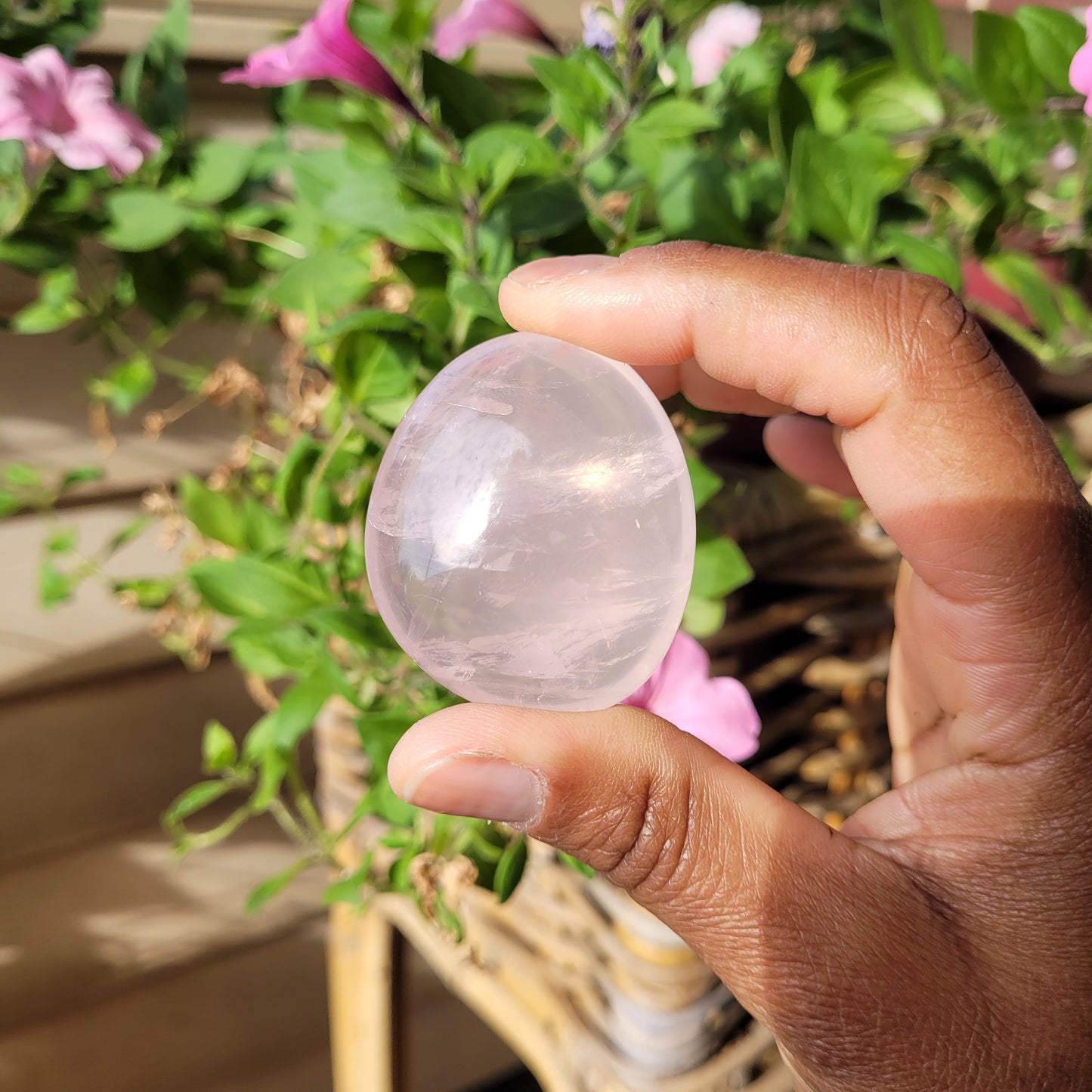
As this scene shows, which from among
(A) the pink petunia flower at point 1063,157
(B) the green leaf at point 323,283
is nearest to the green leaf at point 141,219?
(B) the green leaf at point 323,283

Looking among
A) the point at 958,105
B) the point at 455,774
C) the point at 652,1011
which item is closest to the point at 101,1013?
the point at 652,1011

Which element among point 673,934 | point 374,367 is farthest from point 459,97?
point 673,934

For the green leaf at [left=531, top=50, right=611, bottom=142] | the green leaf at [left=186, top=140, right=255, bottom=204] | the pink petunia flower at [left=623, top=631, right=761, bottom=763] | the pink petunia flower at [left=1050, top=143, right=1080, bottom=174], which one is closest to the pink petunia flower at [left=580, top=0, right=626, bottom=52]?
the green leaf at [left=531, top=50, right=611, bottom=142]

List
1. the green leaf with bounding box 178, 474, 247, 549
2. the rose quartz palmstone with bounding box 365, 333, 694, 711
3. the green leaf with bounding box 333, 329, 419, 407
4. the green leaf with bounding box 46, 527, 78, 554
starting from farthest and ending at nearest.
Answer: the green leaf with bounding box 46, 527, 78, 554, the green leaf with bounding box 178, 474, 247, 549, the green leaf with bounding box 333, 329, 419, 407, the rose quartz palmstone with bounding box 365, 333, 694, 711

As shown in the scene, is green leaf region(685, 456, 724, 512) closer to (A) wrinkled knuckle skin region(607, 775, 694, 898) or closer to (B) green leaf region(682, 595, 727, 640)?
(B) green leaf region(682, 595, 727, 640)

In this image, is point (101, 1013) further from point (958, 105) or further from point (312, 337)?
point (958, 105)

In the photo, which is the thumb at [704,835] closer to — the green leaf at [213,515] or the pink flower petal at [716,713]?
the pink flower petal at [716,713]
